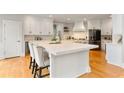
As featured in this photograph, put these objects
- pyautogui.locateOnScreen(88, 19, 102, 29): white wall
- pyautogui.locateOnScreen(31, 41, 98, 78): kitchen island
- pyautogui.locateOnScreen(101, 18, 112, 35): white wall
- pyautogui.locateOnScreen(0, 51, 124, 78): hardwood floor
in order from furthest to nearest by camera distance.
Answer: pyautogui.locateOnScreen(88, 19, 102, 29): white wall < pyautogui.locateOnScreen(101, 18, 112, 35): white wall < pyautogui.locateOnScreen(0, 51, 124, 78): hardwood floor < pyautogui.locateOnScreen(31, 41, 98, 78): kitchen island

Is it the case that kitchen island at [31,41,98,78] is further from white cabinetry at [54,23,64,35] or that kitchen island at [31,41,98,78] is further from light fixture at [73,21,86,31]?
white cabinetry at [54,23,64,35]

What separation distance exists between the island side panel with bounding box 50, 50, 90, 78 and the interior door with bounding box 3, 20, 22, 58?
12.5ft

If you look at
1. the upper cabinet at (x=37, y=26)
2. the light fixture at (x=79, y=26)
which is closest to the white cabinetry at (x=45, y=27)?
the upper cabinet at (x=37, y=26)

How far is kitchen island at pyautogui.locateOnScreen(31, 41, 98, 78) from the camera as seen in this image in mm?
2576

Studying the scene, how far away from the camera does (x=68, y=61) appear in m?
3.03

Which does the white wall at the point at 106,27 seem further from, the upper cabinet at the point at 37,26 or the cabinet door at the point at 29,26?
the cabinet door at the point at 29,26

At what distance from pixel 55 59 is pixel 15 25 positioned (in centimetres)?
423

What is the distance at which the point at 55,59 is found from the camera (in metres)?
2.68

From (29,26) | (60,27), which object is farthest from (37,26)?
(60,27)

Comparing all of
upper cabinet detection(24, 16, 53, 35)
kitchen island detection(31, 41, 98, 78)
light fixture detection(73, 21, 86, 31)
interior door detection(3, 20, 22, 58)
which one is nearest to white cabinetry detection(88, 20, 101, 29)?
light fixture detection(73, 21, 86, 31)

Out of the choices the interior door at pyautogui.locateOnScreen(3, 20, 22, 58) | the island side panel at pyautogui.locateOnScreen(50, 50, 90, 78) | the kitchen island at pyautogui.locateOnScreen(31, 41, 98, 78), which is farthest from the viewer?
the interior door at pyautogui.locateOnScreen(3, 20, 22, 58)

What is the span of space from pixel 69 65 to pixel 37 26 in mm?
4804

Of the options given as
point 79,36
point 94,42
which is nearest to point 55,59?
point 94,42

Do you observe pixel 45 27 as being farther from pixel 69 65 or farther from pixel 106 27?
pixel 69 65
